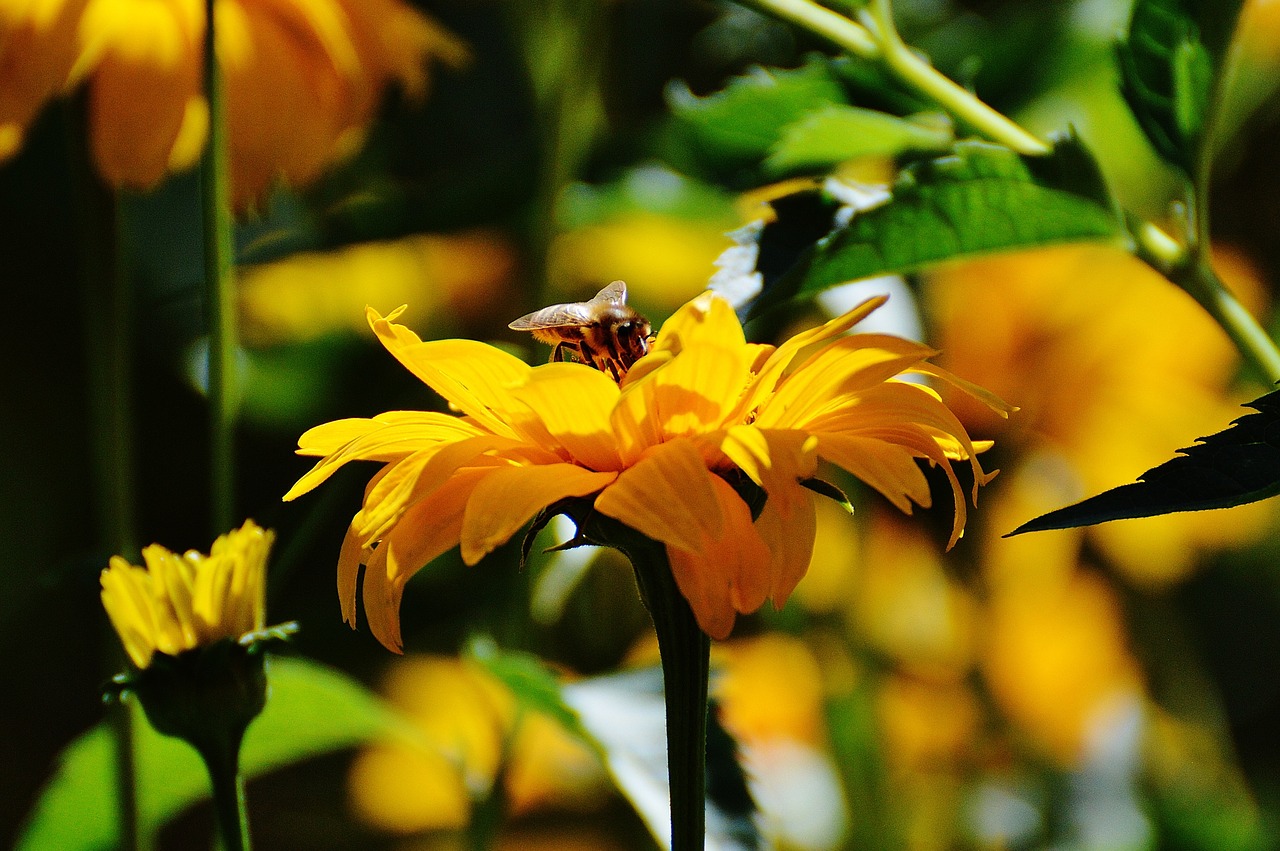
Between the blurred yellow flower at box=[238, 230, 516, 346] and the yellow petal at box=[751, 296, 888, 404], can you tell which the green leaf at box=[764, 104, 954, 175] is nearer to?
the yellow petal at box=[751, 296, 888, 404]

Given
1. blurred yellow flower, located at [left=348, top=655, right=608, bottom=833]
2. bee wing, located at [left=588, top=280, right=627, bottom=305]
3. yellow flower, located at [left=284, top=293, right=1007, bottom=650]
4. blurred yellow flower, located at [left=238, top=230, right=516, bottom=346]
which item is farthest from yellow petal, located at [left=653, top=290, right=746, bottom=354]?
blurred yellow flower, located at [left=348, top=655, right=608, bottom=833]

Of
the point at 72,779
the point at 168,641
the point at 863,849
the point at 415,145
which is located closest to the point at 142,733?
the point at 72,779

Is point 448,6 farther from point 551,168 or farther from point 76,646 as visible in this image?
point 76,646

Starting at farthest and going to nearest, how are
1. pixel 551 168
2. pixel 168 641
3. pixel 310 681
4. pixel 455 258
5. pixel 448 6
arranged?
1. pixel 448 6
2. pixel 455 258
3. pixel 551 168
4. pixel 310 681
5. pixel 168 641

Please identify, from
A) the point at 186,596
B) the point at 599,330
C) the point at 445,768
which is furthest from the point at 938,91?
the point at 445,768

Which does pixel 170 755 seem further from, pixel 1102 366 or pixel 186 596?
pixel 1102 366

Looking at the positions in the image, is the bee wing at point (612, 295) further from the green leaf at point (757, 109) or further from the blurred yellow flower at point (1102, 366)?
the blurred yellow flower at point (1102, 366)
